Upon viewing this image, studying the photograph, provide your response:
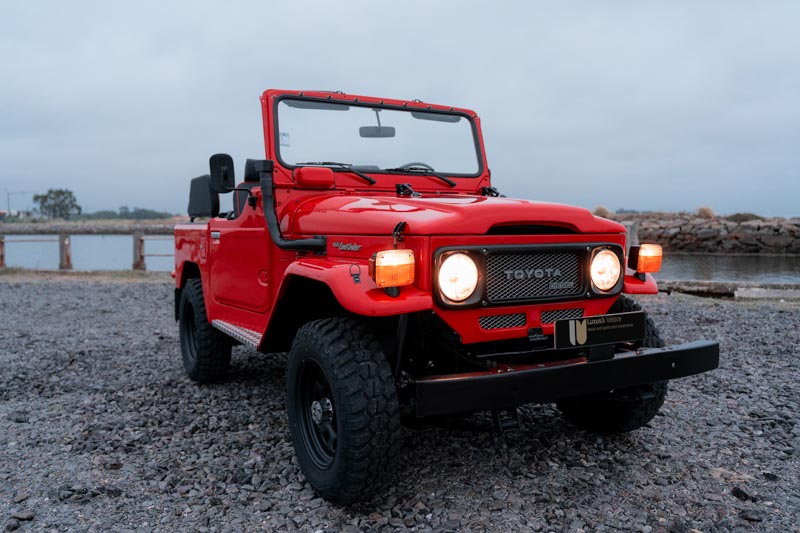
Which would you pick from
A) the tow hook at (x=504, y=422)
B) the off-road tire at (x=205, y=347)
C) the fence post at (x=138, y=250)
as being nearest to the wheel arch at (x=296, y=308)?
the tow hook at (x=504, y=422)

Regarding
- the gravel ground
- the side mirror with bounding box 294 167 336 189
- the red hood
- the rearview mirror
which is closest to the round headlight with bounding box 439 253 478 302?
the red hood

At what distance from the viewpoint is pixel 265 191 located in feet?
12.1

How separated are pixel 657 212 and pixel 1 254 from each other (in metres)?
24.2

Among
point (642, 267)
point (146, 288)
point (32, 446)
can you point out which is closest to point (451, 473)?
point (642, 267)

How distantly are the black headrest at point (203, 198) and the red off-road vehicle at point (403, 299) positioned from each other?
0.02 metres

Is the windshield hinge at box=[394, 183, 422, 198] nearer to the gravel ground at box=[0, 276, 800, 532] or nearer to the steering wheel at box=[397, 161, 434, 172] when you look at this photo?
the steering wheel at box=[397, 161, 434, 172]

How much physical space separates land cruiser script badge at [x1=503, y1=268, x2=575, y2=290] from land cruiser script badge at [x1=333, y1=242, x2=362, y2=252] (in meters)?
0.71

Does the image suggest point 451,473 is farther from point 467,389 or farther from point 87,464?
point 87,464

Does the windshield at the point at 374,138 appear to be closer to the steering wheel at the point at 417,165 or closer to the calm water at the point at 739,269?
the steering wheel at the point at 417,165

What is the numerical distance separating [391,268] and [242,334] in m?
1.74

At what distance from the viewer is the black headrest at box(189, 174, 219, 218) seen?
13.1ft

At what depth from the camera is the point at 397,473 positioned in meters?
3.17

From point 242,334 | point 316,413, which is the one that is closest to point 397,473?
point 316,413

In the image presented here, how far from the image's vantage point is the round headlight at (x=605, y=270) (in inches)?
120
